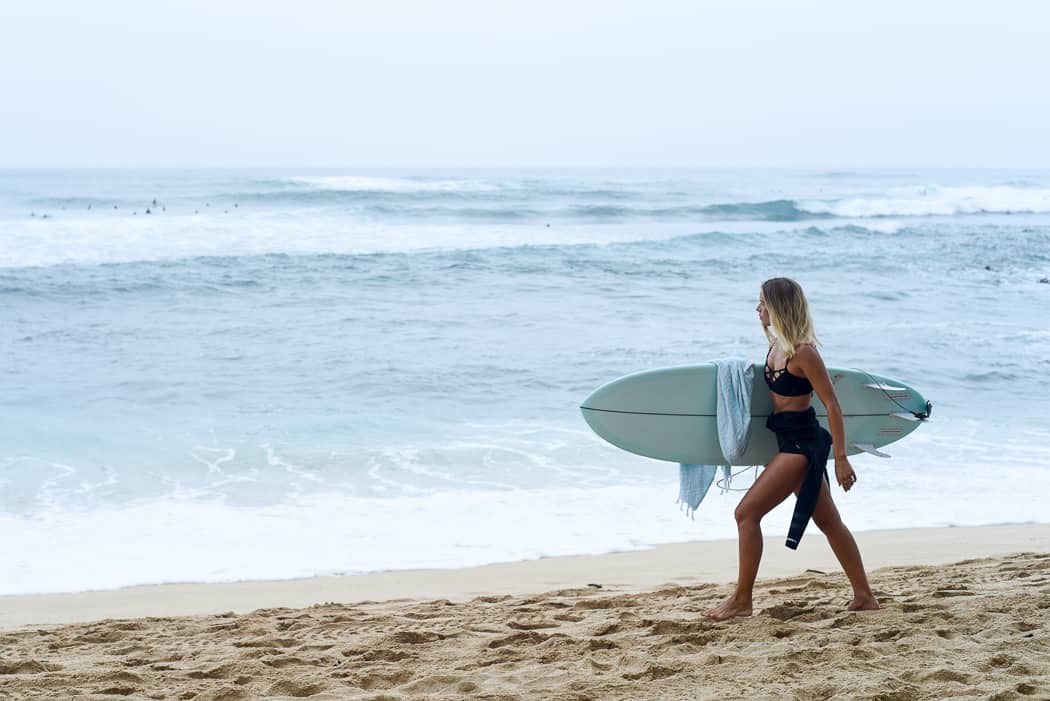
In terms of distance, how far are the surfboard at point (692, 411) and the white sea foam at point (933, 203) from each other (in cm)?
3032

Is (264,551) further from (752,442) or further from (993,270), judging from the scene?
(993,270)

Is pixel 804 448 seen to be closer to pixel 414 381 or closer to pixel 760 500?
pixel 760 500

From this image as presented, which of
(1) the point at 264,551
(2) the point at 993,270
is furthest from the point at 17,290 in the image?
(2) the point at 993,270

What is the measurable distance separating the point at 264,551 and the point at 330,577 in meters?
0.54

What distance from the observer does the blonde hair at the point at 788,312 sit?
342 centimetres

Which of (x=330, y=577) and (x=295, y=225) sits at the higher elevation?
(x=295, y=225)

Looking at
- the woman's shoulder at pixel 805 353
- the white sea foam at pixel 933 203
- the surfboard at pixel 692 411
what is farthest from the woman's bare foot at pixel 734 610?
the white sea foam at pixel 933 203

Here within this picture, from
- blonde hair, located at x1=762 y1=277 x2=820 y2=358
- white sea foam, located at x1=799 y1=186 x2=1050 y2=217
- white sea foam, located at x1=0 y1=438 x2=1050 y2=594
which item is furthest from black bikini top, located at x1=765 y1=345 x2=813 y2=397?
white sea foam, located at x1=799 y1=186 x2=1050 y2=217

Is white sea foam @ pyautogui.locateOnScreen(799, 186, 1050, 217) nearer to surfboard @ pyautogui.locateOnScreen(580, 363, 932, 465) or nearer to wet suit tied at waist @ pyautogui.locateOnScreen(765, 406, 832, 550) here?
surfboard @ pyautogui.locateOnScreen(580, 363, 932, 465)

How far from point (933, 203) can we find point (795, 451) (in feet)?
124

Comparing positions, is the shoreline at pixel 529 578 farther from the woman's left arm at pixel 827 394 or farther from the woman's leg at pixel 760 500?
the woman's left arm at pixel 827 394

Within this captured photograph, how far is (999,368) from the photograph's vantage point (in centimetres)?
1016

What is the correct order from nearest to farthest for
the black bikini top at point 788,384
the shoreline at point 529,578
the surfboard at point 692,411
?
the black bikini top at point 788,384 → the surfboard at point 692,411 → the shoreline at point 529,578

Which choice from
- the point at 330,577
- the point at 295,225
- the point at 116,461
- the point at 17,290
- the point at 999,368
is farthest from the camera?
the point at 295,225
